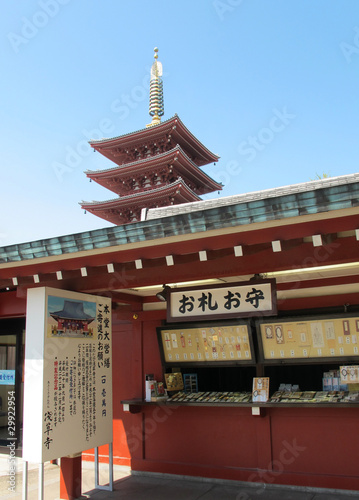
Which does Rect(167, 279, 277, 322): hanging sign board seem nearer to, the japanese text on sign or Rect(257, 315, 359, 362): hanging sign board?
the japanese text on sign

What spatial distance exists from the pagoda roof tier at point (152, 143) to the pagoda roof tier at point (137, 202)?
113 inches

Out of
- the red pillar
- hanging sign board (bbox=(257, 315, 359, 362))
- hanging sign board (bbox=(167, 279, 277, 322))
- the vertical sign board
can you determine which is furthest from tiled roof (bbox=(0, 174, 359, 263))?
the red pillar

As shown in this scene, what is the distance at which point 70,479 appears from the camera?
18.5 ft

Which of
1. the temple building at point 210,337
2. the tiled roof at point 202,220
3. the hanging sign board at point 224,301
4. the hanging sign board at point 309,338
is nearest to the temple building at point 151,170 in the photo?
the temple building at point 210,337

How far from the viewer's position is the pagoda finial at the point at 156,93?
85.3 ft

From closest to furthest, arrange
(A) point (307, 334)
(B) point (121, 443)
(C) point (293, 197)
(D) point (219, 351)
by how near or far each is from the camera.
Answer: (C) point (293, 197) → (A) point (307, 334) → (D) point (219, 351) → (B) point (121, 443)

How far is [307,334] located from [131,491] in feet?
10.9

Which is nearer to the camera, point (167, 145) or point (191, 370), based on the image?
point (191, 370)

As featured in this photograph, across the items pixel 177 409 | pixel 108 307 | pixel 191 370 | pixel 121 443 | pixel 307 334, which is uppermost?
pixel 108 307

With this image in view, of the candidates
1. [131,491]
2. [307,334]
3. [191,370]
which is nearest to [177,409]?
[191,370]

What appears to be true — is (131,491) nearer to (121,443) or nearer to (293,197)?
(121,443)

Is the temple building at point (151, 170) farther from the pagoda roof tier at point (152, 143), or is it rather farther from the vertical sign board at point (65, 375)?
the vertical sign board at point (65, 375)

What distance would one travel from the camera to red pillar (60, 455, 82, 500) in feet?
18.5

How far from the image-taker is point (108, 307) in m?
6.18
